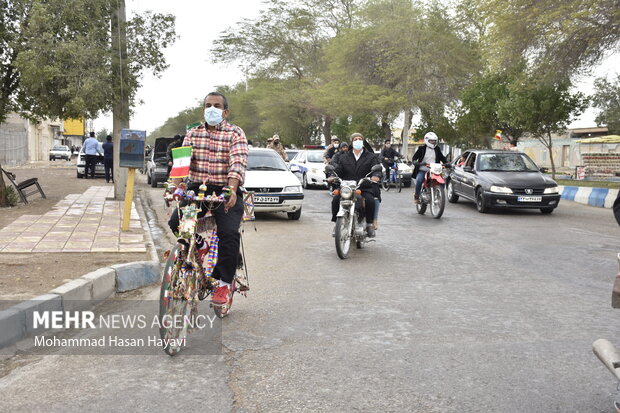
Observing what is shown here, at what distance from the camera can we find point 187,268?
4582 millimetres

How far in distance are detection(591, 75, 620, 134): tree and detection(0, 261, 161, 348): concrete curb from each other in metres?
60.9

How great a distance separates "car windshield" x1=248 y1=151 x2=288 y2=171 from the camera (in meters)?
14.2

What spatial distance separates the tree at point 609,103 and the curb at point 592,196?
43.4m

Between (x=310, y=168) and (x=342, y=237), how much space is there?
49.0 feet

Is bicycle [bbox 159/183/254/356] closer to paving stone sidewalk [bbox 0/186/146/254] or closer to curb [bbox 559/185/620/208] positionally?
paving stone sidewalk [bbox 0/186/146/254]

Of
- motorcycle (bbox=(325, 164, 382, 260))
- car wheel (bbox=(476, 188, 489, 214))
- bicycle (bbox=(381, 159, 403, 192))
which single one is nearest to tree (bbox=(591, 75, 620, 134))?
bicycle (bbox=(381, 159, 403, 192))

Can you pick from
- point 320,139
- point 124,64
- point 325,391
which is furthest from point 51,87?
point 320,139

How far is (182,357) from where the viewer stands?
4.47 metres

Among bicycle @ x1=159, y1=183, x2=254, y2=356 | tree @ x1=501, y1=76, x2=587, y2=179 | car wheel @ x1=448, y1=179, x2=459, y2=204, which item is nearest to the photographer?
bicycle @ x1=159, y1=183, x2=254, y2=356

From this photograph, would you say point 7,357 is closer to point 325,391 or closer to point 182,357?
point 182,357

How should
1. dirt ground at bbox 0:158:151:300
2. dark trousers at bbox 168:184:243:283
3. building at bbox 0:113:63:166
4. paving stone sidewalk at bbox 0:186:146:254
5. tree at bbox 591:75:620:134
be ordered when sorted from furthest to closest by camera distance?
tree at bbox 591:75:620:134, building at bbox 0:113:63:166, paving stone sidewalk at bbox 0:186:146:254, dirt ground at bbox 0:158:151:300, dark trousers at bbox 168:184:243:283

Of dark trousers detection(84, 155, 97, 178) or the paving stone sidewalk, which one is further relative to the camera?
dark trousers detection(84, 155, 97, 178)

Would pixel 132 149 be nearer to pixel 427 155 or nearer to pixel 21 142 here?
pixel 427 155

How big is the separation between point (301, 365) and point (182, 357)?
84 cm
